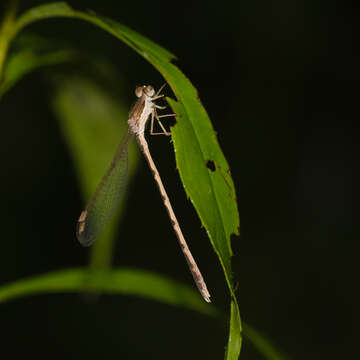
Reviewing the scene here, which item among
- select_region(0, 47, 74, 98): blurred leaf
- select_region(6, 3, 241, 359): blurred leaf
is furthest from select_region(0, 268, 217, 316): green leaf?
select_region(6, 3, 241, 359): blurred leaf

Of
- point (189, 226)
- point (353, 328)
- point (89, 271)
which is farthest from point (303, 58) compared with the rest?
point (89, 271)

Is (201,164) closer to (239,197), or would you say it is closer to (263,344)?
(263,344)

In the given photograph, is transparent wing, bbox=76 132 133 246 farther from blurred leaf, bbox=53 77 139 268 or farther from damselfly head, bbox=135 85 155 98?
damselfly head, bbox=135 85 155 98

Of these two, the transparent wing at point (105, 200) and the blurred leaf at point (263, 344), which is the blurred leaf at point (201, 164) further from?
the transparent wing at point (105, 200)

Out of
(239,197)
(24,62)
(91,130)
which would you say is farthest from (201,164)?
(239,197)

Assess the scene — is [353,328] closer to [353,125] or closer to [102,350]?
[353,125]

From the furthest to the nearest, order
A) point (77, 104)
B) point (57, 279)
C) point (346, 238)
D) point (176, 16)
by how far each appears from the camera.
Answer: point (346, 238) < point (176, 16) < point (77, 104) < point (57, 279)
